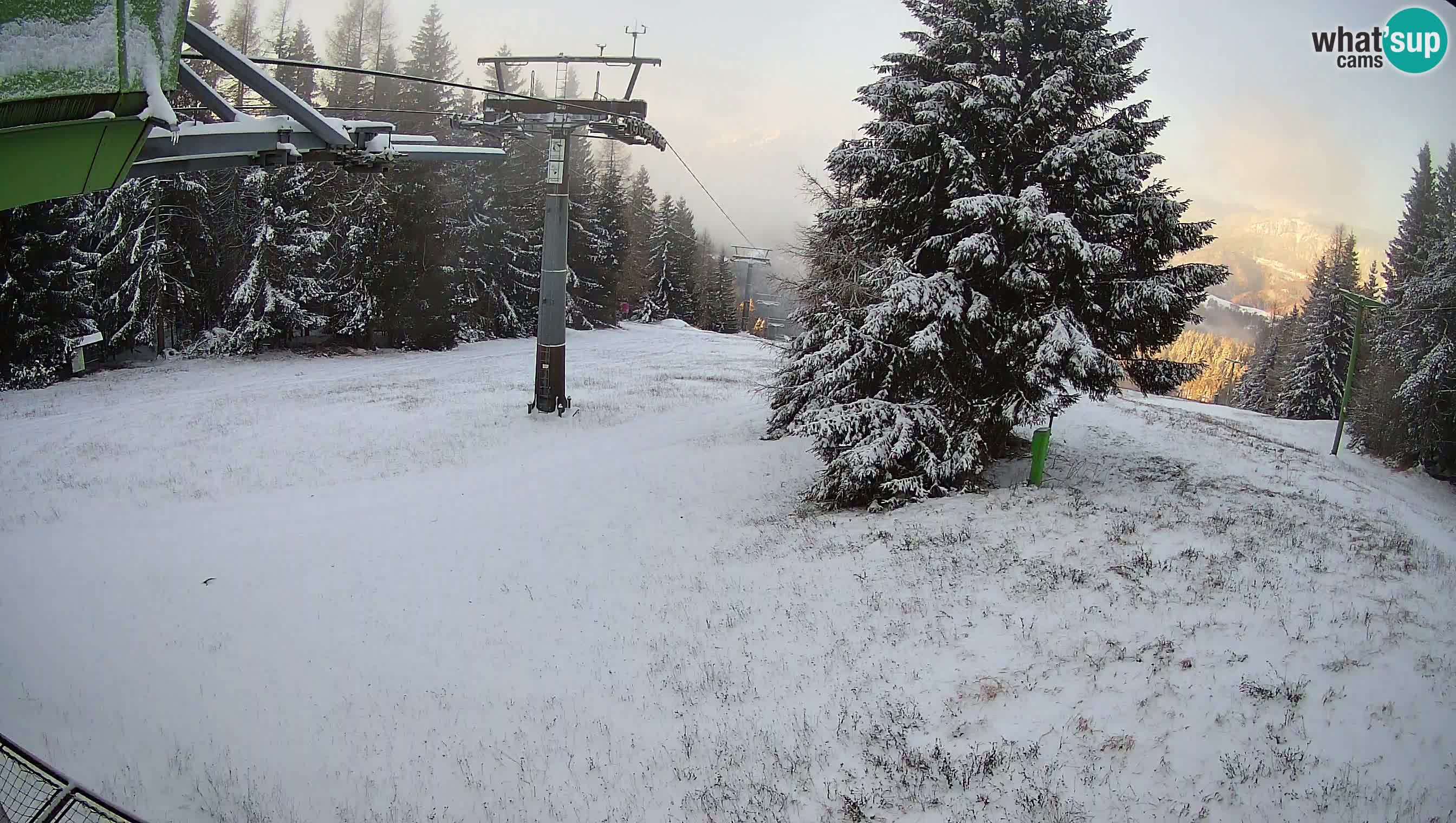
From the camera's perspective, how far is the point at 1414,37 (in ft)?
15.8

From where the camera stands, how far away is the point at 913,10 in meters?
12.3

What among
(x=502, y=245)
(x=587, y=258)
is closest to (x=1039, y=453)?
(x=502, y=245)

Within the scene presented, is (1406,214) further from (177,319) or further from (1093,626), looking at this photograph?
(177,319)

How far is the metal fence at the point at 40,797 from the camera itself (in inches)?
145

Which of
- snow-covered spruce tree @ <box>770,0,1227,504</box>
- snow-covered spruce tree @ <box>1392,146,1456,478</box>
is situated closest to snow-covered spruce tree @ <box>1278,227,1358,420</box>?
snow-covered spruce tree @ <box>1392,146,1456,478</box>

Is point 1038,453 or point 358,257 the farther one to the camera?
point 358,257

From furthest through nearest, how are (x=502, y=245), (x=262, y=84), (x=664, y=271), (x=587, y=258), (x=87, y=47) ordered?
(x=664, y=271) < (x=587, y=258) < (x=502, y=245) < (x=262, y=84) < (x=87, y=47)

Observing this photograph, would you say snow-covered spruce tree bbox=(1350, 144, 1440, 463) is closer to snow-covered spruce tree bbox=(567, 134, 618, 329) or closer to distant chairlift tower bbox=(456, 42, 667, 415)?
distant chairlift tower bbox=(456, 42, 667, 415)

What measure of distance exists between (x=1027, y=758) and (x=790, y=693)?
2224mm

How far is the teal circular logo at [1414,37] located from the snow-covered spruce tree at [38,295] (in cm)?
2979

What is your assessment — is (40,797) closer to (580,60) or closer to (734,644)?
(734,644)

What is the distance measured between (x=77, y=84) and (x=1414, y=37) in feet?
25.6

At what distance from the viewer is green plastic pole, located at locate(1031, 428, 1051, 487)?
1220 cm

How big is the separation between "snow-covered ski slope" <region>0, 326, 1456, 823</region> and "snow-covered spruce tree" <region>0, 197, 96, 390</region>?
11.8 m
